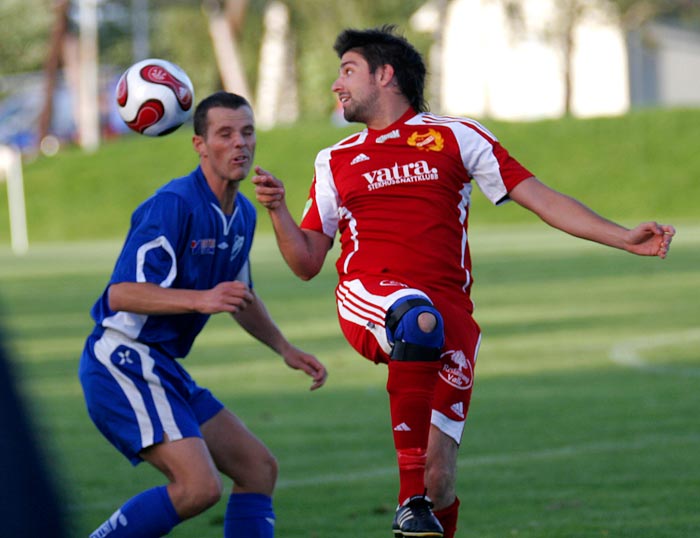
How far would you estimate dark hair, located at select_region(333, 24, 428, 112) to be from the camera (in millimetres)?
5277

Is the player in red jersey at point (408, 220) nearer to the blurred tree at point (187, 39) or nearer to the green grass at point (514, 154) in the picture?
the green grass at point (514, 154)

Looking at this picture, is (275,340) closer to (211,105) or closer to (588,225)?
(211,105)

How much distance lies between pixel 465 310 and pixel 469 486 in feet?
8.70

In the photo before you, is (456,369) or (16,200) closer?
(456,369)

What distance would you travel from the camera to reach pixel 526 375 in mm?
12367

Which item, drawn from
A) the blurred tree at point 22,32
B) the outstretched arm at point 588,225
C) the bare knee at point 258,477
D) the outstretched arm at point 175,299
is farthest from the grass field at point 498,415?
the blurred tree at point 22,32

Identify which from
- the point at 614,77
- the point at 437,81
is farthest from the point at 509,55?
the point at 437,81

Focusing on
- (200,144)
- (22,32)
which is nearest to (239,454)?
(200,144)

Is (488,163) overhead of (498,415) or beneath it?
overhead

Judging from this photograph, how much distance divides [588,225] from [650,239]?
28cm

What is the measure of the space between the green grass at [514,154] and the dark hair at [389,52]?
35.3 meters

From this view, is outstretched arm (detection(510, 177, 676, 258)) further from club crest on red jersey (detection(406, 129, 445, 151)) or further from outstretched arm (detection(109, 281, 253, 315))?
outstretched arm (detection(109, 281, 253, 315))

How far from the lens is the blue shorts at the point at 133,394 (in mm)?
4953

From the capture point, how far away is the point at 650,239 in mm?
4707
